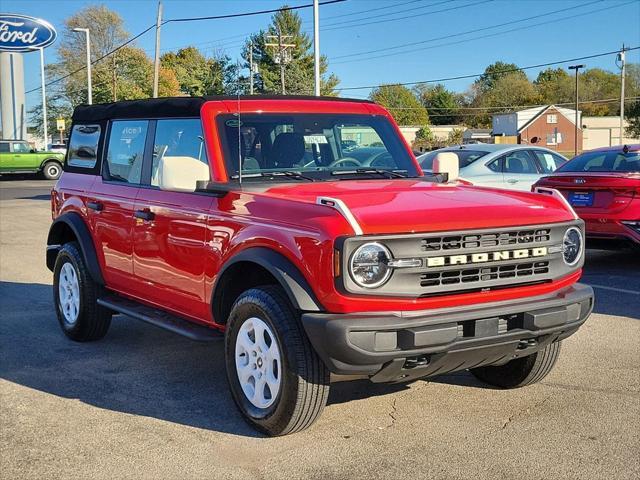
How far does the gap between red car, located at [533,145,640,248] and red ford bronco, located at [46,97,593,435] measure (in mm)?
4169

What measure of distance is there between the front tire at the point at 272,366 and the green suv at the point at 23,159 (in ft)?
108

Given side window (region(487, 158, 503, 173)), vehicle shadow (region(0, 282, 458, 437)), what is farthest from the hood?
side window (region(487, 158, 503, 173))

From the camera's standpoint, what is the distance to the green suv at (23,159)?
34.8m

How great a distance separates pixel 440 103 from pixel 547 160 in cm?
12317

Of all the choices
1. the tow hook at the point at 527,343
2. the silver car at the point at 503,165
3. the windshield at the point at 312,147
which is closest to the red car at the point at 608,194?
the silver car at the point at 503,165

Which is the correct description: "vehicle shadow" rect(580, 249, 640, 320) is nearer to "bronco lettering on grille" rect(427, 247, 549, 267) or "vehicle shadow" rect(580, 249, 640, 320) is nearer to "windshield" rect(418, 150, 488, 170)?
"windshield" rect(418, 150, 488, 170)

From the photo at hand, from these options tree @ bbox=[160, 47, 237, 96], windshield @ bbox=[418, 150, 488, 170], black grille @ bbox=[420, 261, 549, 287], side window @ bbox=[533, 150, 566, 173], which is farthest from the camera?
tree @ bbox=[160, 47, 237, 96]

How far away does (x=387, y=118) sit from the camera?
5988 millimetres

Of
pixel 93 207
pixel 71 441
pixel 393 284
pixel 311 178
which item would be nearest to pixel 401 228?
pixel 393 284

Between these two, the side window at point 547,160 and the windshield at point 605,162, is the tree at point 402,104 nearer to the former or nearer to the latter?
the side window at point 547,160

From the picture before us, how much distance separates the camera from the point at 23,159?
114 ft

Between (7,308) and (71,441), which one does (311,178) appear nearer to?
(71,441)

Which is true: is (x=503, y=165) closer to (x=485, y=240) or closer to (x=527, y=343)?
(x=527, y=343)

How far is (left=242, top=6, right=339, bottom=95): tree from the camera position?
81.2 metres
